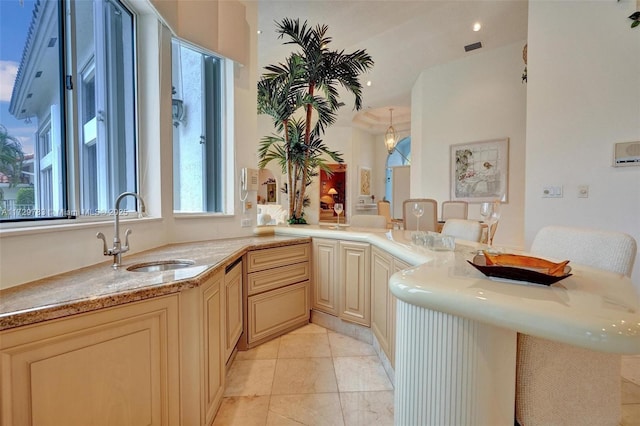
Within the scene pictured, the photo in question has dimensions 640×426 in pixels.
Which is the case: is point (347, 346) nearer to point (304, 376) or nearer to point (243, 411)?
point (304, 376)

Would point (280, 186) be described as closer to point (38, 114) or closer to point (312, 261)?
point (312, 261)

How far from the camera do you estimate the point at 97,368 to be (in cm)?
100

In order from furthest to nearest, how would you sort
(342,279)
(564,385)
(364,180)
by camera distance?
(364,180) < (342,279) < (564,385)

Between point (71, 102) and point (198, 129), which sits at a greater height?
point (198, 129)

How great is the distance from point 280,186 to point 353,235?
6734 millimetres

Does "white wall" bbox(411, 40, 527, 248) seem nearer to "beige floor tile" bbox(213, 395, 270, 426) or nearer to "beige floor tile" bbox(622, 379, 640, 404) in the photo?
"beige floor tile" bbox(622, 379, 640, 404)

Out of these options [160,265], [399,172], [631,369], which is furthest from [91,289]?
[399,172]

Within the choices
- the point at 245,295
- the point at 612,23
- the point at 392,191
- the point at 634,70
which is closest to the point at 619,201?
the point at 634,70

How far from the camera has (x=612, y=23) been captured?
2.74 m

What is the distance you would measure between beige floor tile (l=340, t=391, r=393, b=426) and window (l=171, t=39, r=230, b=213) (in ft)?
6.41

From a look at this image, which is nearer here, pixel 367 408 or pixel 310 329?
pixel 367 408

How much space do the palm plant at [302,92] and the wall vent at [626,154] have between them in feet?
8.85

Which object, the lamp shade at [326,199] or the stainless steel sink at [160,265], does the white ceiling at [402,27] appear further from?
the lamp shade at [326,199]

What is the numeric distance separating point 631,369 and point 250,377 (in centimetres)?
271
